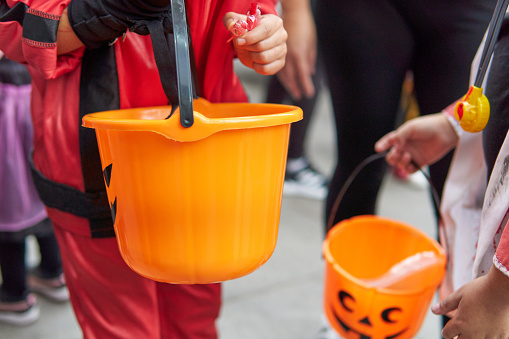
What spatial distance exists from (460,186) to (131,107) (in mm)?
577

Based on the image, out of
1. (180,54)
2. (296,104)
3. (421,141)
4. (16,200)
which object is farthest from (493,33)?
(296,104)

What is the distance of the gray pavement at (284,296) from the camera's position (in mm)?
1119

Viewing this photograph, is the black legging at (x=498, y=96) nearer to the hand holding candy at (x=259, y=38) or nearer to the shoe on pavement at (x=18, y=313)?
the hand holding candy at (x=259, y=38)

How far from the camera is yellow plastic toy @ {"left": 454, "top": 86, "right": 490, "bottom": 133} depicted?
607 mm

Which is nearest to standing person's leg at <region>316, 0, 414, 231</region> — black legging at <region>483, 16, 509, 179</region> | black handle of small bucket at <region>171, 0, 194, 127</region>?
black legging at <region>483, 16, 509, 179</region>

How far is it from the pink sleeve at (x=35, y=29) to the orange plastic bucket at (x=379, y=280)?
59 centimetres

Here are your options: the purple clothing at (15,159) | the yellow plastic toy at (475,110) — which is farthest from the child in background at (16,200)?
the yellow plastic toy at (475,110)

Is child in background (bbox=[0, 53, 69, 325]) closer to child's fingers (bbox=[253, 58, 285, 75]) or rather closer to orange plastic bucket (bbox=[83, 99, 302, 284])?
orange plastic bucket (bbox=[83, 99, 302, 284])

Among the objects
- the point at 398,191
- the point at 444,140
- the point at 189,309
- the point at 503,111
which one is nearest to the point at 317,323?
the point at 189,309

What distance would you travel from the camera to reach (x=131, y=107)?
2.13ft

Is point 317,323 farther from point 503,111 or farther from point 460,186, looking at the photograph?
point 503,111

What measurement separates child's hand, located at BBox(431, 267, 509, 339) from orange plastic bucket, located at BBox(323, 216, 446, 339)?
0.23 meters

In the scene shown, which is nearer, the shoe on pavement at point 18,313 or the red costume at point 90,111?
the red costume at point 90,111

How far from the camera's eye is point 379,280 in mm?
962
